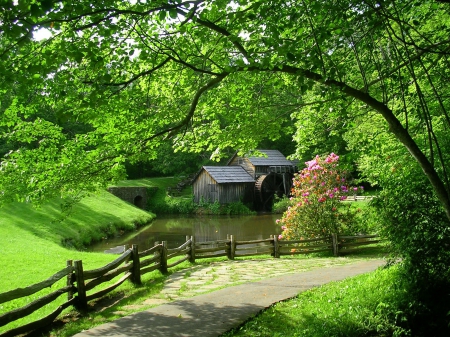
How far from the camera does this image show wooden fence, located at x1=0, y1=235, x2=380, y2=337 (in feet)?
21.7

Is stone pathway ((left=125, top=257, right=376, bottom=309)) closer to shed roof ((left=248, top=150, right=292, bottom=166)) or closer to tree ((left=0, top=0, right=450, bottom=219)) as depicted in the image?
tree ((left=0, top=0, right=450, bottom=219))

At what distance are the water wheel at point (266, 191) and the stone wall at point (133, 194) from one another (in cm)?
1102

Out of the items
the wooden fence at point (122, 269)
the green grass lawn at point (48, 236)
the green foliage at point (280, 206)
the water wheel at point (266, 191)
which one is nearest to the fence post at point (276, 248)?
the wooden fence at point (122, 269)

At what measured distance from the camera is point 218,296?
841cm

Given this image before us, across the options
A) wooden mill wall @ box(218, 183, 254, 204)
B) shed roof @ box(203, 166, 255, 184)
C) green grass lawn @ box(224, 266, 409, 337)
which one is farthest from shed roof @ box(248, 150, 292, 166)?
green grass lawn @ box(224, 266, 409, 337)

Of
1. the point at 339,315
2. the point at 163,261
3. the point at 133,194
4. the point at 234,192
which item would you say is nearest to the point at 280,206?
the point at 234,192

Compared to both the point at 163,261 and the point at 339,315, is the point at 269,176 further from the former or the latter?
the point at 339,315

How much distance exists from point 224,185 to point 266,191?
12.8 ft

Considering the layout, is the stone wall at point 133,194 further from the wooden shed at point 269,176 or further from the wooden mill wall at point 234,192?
the wooden shed at point 269,176

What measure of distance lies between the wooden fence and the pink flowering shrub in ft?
1.98

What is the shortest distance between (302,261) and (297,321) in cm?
775

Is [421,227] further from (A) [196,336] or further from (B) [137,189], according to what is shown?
(B) [137,189]

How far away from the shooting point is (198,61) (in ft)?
23.5

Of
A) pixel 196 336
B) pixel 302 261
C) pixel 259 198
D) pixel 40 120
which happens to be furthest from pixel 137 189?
pixel 196 336
